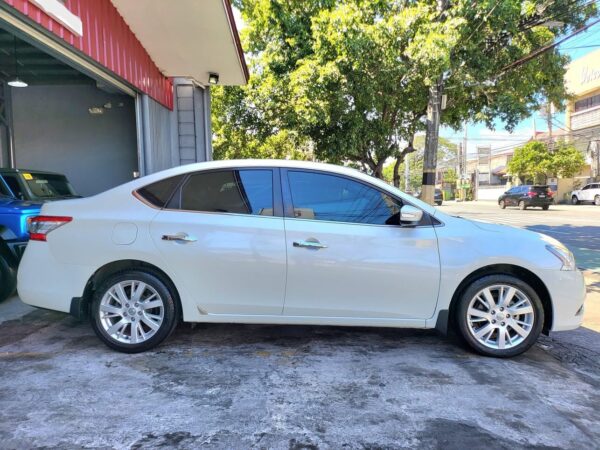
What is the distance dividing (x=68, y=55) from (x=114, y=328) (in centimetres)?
419

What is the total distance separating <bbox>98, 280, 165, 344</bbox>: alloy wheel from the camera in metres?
3.84

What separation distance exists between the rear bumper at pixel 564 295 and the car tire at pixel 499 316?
0.13 m

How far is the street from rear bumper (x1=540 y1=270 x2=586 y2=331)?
0.41 metres

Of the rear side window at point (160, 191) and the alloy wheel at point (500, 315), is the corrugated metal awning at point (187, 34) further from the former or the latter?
the alloy wheel at point (500, 315)

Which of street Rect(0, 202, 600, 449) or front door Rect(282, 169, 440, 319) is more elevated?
front door Rect(282, 169, 440, 319)

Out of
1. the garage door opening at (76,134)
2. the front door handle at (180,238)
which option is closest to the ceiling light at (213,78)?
the garage door opening at (76,134)

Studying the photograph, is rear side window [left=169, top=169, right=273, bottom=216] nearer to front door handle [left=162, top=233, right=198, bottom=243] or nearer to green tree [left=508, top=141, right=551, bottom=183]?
front door handle [left=162, top=233, right=198, bottom=243]

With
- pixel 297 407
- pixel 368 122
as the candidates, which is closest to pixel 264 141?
pixel 368 122

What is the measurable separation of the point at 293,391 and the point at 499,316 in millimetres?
1888

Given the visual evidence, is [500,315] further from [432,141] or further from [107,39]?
[107,39]

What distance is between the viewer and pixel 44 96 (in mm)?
11320

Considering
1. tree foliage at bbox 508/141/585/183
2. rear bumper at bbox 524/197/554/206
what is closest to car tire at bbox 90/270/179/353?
rear bumper at bbox 524/197/554/206

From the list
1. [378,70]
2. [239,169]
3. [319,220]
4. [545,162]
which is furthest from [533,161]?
[239,169]

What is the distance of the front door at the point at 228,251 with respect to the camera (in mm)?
3746
